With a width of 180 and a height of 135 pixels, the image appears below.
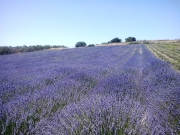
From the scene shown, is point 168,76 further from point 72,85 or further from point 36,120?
point 36,120

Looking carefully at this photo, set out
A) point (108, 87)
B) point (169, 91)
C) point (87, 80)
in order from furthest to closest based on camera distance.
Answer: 1. point (87, 80)
2. point (108, 87)
3. point (169, 91)

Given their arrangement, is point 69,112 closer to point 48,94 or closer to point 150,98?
point 48,94

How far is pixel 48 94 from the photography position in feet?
10.4

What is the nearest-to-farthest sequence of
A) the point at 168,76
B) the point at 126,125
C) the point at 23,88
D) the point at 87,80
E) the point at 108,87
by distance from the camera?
1. the point at 126,125
2. the point at 108,87
3. the point at 23,88
4. the point at 168,76
5. the point at 87,80

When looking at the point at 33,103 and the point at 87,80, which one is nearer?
the point at 33,103

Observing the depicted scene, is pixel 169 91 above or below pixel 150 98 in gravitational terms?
above

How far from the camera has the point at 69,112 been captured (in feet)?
7.91

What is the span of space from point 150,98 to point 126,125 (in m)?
1.31

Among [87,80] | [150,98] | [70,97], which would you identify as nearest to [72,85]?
[70,97]

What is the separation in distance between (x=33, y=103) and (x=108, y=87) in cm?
155

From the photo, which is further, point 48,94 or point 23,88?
point 23,88

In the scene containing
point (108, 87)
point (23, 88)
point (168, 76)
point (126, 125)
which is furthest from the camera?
point (168, 76)

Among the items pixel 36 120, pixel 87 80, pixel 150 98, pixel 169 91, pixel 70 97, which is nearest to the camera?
pixel 36 120

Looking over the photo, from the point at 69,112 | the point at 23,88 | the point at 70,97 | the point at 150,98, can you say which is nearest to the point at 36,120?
the point at 69,112
